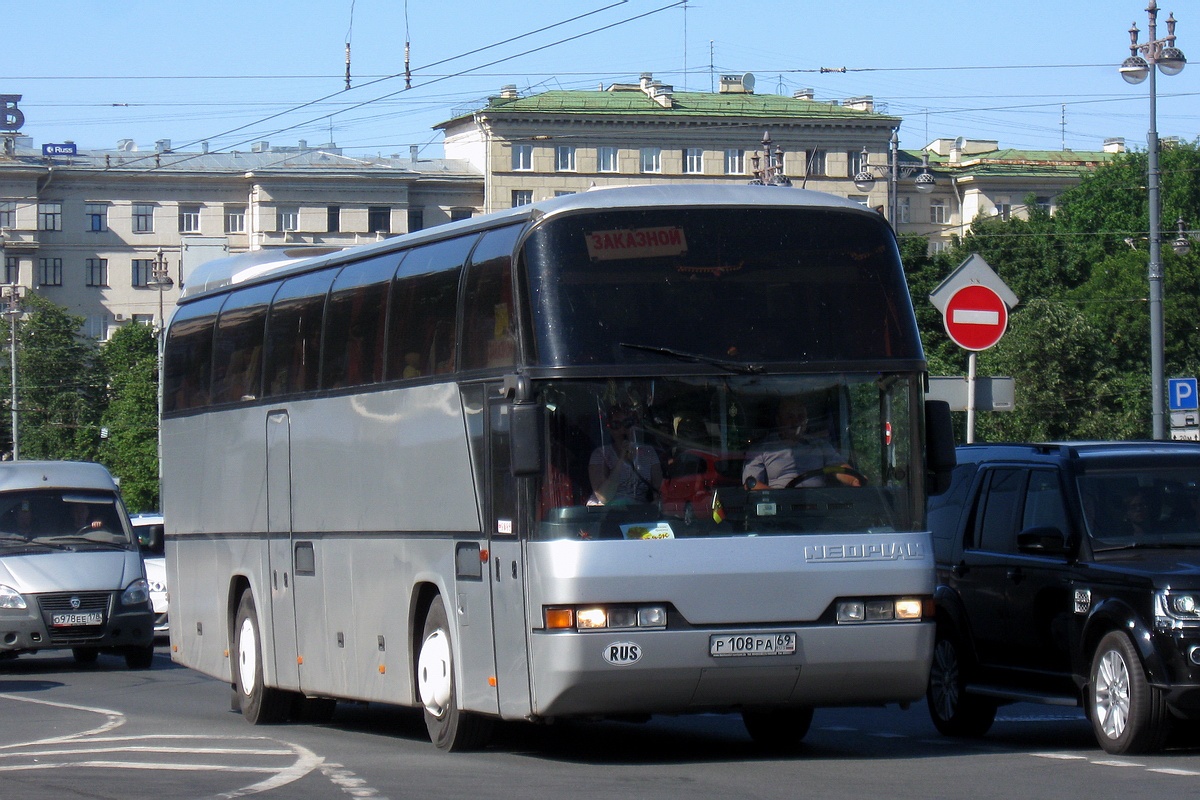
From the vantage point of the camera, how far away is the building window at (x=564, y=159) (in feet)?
392

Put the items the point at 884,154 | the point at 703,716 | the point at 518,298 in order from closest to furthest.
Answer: the point at 518,298 → the point at 703,716 → the point at 884,154

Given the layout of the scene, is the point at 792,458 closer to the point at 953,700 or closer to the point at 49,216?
the point at 953,700

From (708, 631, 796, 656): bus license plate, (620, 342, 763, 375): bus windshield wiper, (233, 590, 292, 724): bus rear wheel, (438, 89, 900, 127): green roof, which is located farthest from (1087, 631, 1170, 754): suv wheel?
(438, 89, 900, 127): green roof

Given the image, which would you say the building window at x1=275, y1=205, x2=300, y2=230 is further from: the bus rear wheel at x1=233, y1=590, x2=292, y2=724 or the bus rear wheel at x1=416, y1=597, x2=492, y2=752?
the bus rear wheel at x1=416, y1=597, x2=492, y2=752

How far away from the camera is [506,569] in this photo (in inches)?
436

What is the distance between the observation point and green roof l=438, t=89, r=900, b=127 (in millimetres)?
119188

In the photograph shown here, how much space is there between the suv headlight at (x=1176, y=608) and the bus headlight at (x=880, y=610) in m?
1.34

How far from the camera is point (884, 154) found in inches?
4776

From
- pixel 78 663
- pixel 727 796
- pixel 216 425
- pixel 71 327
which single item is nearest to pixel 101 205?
pixel 71 327

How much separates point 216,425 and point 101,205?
4342 inches

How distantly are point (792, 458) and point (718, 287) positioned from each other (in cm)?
103

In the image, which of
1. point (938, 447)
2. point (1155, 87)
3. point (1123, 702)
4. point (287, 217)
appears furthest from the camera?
point (287, 217)

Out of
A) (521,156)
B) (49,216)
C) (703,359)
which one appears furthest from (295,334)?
(49,216)

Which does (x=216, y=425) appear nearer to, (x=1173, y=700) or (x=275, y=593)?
(x=275, y=593)
